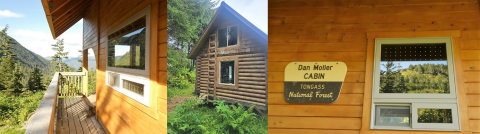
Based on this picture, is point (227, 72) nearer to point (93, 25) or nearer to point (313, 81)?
point (313, 81)

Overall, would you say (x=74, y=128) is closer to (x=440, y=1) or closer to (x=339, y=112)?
(x=339, y=112)

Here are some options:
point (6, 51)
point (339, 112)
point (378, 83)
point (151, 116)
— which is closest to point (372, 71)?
point (378, 83)

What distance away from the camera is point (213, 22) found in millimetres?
651

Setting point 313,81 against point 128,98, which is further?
point 128,98

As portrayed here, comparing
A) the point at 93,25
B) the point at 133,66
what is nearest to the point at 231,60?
the point at 133,66

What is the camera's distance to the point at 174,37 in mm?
732

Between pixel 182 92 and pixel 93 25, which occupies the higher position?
pixel 93 25

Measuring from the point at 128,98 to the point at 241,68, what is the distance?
2151 millimetres

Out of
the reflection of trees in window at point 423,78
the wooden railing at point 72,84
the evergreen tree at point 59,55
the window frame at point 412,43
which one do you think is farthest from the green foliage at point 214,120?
the evergreen tree at point 59,55

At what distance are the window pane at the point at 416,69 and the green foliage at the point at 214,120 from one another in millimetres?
1561

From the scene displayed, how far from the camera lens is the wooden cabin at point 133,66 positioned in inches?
64.1

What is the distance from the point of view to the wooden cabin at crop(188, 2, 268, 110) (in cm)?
59

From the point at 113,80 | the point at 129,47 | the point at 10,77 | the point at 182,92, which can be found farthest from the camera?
the point at 10,77

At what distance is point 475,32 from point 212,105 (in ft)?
7.20
